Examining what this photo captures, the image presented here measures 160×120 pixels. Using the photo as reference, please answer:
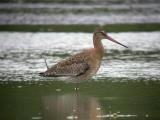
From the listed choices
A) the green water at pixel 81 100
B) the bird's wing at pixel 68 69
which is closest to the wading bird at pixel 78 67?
the bird's wing at pixel 68 69

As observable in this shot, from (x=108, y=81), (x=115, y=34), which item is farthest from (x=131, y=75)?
(x=115, y=34)

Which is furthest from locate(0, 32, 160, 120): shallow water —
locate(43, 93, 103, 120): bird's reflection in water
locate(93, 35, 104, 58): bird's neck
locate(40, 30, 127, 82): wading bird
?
locate(93, 35, 104, 58): bird's neck

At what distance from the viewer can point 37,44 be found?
778 inches

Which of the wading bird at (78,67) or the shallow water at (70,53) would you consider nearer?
the wading bird at (78,67)

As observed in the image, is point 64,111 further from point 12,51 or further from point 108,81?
point 12,51

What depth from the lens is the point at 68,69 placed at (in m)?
12.1

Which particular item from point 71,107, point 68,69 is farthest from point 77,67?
point 71,107

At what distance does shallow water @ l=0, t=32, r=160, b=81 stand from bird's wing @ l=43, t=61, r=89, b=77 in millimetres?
1460

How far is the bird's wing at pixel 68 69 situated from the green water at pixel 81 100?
35cm

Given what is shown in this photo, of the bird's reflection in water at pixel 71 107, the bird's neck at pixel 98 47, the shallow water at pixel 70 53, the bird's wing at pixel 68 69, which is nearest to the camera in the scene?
the bird's reflection in water at pixel 71 107

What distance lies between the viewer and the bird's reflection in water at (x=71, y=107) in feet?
32.5

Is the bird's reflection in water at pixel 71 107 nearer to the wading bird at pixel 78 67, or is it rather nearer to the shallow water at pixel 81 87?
the shallow water at pixel 81 87

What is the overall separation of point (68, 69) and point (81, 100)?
904 millimetres

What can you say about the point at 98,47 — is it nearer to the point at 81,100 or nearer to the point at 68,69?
the point at 68,69
